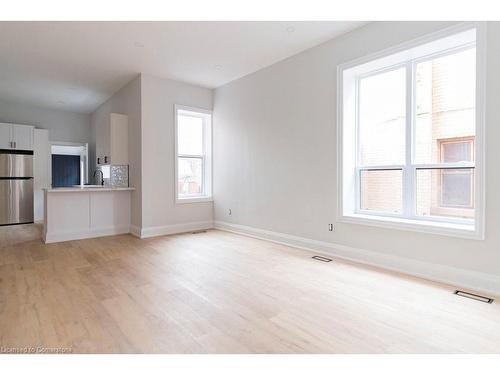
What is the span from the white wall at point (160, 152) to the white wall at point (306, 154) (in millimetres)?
773

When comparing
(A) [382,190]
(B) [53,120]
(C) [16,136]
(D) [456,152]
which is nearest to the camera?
(D) [456,152]

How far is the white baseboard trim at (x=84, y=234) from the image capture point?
14.9 ft

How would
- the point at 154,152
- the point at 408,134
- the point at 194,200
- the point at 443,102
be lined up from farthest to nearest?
the point at 194,200 < the point at 154,152 < the point at 408,134 < the point at 443,102

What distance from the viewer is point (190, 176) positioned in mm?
5707

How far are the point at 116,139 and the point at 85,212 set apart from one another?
4.64 ft

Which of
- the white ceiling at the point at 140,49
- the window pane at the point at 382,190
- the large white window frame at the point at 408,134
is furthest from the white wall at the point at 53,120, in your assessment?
the window pane at the point at 382,190

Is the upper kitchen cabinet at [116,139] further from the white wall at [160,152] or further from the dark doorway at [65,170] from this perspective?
the dark doorway at [65,170]

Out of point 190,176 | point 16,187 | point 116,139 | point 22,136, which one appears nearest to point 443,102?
point 190,176

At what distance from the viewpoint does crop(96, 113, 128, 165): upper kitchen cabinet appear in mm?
5148

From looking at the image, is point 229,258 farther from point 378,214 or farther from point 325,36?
point 325,36

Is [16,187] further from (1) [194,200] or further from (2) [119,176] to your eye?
(1) [194,200]

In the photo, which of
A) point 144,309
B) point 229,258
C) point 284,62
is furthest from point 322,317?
point 284,62
